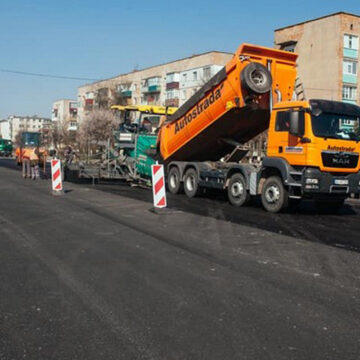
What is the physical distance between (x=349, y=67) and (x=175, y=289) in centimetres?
5070

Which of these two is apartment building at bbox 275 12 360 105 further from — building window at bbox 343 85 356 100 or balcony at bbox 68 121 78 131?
balcony at bbox 68 121 78 131

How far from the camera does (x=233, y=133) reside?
14.5 metres

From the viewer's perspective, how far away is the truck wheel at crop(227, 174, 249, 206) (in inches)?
520

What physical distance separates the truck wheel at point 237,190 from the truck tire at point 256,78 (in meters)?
2.40

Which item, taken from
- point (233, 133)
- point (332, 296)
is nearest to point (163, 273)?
point (332, 296)

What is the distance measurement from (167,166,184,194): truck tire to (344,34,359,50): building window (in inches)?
1596

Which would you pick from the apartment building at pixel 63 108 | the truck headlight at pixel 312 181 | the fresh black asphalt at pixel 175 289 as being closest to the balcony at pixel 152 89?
the apartment building at pixel 63 108

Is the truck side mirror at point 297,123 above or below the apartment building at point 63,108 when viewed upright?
below

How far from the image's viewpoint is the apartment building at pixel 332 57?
5078 cm

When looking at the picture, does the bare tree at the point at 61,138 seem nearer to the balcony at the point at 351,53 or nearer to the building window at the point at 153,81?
the building window at the point at 153,81

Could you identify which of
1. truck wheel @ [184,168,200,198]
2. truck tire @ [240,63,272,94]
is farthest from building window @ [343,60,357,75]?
truck tire @ [240,63,272,94]

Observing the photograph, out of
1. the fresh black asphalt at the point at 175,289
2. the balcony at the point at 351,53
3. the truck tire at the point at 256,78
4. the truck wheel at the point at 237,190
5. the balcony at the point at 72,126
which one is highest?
the balcony at the point at 351,53

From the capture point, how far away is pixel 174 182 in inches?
650

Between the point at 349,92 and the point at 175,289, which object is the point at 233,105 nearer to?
the point at 175,289
